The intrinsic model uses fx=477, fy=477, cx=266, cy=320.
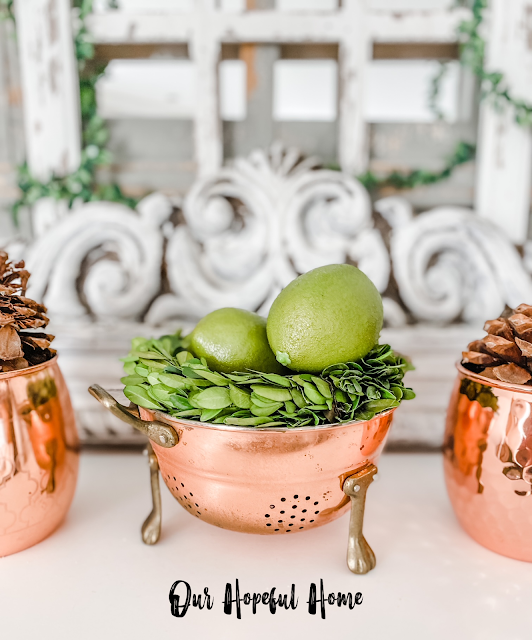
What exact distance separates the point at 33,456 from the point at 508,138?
2.65ft

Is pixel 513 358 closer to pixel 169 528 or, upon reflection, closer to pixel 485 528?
pixel 485 528

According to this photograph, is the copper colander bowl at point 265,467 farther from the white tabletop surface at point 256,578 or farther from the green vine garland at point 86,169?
the green vine garland at point 86,169

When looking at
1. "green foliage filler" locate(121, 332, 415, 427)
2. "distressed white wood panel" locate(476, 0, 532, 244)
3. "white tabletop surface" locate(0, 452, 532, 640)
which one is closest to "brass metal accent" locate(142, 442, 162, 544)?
"white tabletop surface" locate(0, 452, 532, 640)

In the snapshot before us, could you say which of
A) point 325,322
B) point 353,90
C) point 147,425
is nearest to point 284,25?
point 353,90

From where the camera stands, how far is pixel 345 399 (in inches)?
17.6

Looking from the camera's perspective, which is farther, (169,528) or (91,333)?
(91,333)

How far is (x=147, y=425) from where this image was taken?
0.47m

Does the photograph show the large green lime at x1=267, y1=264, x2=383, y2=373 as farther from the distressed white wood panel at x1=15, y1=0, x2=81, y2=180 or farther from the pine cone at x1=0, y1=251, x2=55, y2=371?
the distressed white wood panel at x1=15, y1=0, x2=81, y2=180

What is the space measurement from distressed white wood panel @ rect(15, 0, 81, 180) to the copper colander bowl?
474mm

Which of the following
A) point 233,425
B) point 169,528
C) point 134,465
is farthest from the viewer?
point 134,465

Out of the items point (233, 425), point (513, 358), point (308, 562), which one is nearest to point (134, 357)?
point (233, 425)

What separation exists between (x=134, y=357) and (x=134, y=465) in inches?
12.6

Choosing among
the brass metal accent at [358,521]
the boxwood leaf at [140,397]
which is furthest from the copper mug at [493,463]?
the boxwood leaf at [140,397]

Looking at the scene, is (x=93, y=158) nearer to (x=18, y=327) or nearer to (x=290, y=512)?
(x=18, y=327)
